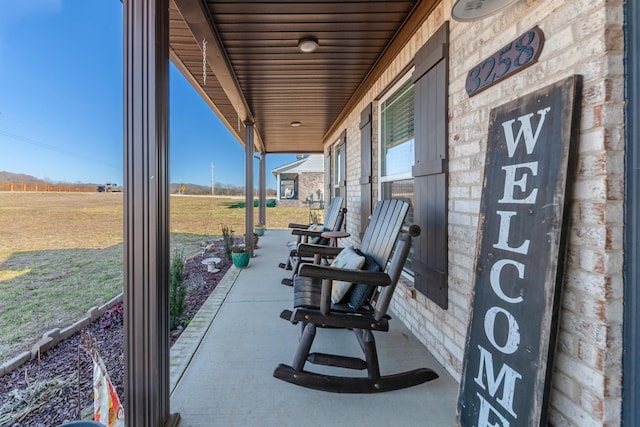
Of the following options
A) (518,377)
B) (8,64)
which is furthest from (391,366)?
(8,64)

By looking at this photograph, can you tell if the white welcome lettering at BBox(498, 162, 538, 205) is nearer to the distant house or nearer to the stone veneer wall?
the stone veneer wall

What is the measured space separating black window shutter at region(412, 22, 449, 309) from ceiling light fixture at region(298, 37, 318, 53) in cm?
94

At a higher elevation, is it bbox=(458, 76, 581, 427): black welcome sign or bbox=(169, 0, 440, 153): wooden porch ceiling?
bbox=(169, 0, 440, 153): wooden porch ceiling

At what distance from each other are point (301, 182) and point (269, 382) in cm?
1543

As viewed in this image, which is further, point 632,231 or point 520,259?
point 520,259

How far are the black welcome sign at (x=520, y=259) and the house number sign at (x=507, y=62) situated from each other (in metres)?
0.17

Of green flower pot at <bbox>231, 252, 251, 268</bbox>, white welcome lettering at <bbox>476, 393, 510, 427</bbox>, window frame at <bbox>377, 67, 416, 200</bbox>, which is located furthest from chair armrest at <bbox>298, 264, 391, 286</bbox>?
green flower pot at <bbox>231, 252, 251, 268</bbox>

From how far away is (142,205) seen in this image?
1337 mm

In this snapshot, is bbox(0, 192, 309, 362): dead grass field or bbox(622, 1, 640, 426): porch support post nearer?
bbox(622, 1, 640, 426): porch support post

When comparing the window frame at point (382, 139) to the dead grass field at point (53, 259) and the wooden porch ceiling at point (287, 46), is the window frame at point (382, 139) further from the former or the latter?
the dead grass field at point (53, 259)

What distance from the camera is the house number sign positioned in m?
1.30

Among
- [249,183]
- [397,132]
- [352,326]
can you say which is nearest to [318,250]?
[352,326]

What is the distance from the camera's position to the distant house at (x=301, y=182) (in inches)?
661

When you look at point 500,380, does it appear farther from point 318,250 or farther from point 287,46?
point 287,46
